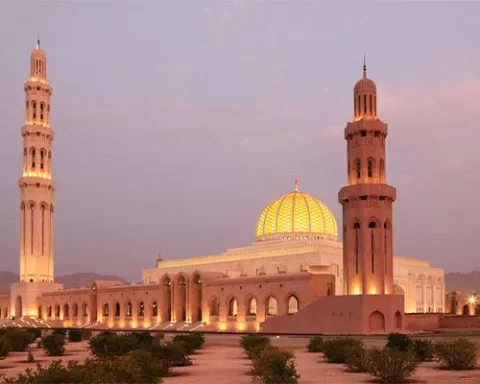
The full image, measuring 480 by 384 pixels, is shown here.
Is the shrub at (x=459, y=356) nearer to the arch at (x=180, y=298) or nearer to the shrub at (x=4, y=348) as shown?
the shrub at (x=4, y=348)

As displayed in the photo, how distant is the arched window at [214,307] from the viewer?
43.0 m

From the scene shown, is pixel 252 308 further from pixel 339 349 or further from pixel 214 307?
pixel 339 349

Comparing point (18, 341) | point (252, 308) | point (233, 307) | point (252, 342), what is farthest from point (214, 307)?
point (252, 342)

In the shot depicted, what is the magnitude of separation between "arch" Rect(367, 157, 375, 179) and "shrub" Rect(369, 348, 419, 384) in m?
21.3

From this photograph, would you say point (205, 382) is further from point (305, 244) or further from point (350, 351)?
point (305, 244)

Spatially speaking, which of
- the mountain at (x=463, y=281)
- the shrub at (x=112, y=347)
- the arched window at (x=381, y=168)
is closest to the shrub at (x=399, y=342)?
the shrub at (x=112, y=347)

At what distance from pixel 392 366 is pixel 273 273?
34.4 metres

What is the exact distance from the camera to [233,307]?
43.7 meters

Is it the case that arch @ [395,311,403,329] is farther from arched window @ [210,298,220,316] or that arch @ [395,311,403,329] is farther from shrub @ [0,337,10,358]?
shrub @ [0,337,10,358]

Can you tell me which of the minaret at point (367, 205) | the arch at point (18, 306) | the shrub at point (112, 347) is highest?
the minaret at point (367, 205)

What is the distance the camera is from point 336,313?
3312 cm

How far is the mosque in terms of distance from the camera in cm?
3403

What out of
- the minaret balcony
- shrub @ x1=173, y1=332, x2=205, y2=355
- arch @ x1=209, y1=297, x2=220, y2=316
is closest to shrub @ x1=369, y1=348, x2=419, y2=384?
shrub @ x1=173, y1=332, x2=205, y2=355

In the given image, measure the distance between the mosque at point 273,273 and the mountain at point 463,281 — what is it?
51478mm
